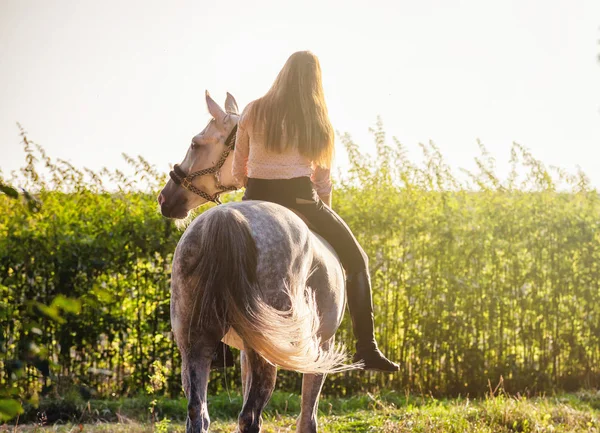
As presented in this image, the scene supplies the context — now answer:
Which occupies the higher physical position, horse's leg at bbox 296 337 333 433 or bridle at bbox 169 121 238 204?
bridle at bbox 169 121 238 204

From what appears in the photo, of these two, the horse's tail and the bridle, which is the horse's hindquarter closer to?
the horse's tail

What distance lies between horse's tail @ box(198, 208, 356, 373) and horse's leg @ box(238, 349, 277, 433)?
0.11 meters

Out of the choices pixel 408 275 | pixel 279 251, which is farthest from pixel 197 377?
pixel 408 275

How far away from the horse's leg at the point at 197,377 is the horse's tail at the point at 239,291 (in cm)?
13

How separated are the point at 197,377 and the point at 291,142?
1.40 metres

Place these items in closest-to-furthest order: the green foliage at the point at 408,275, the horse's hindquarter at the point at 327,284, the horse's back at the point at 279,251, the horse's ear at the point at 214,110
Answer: the horse's back at the point at 279,251, the horse's hindquarter at the point at 327,284, the horse's ear at the point at 214,110, the green foliage at the point at 408,275

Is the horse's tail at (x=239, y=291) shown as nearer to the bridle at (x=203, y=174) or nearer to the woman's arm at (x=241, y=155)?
the woman's arm at (x=241, y=155)

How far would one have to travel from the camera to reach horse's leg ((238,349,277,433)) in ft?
11.4

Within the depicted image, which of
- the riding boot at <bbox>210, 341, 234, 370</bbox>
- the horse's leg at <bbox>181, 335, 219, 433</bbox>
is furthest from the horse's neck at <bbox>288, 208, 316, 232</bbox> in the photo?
the horse's leg at <bbox>181, 335, 219, 433</bbox>

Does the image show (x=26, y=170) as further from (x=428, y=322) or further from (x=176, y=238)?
(x=428, y=322)

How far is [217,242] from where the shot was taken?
3279 mm

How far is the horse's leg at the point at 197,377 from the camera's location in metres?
3.25

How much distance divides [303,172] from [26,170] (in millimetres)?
5620

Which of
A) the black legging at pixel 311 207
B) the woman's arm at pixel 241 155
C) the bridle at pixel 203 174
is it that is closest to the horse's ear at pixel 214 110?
the bridle at pixel 203 174
